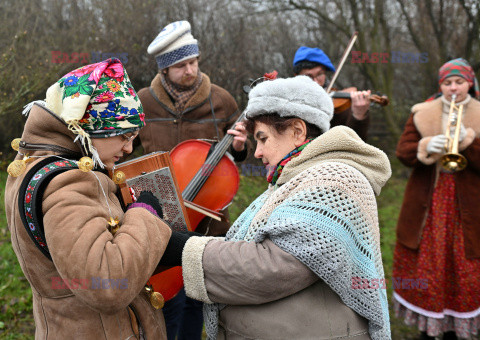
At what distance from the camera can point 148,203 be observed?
5.60ft

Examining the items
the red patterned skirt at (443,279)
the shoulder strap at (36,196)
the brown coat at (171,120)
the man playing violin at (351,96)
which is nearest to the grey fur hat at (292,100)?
the shoulder strap at (36,196)

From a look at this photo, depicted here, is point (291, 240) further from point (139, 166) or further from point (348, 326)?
point (139, 166)

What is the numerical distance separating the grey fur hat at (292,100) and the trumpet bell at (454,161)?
2047 millimetres

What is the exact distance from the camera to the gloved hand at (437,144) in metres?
3.48


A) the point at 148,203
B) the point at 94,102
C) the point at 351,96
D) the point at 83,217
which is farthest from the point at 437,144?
the point at 83,217

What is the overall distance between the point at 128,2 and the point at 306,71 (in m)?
4.33

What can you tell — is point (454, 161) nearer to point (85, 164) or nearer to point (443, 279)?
point (443, 279)

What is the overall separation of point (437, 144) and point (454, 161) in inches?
7.1

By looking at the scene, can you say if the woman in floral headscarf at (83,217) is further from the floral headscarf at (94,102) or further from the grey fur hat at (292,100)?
the grey fur hat at (292,100)

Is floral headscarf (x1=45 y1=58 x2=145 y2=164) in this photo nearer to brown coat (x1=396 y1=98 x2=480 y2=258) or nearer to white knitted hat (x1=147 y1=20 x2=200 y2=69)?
white knitted hat (x1=147 y1=20 x2=200 y2=69)

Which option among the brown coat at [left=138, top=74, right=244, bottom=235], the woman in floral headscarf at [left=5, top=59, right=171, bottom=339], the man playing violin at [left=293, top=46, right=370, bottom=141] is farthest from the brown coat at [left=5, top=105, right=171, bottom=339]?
the man playing violin at [left=293, top=46, right=370, bottom=141]

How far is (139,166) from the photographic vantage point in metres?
1.88

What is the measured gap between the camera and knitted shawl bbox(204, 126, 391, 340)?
1.48 m

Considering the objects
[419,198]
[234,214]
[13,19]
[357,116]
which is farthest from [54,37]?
[419,198]
